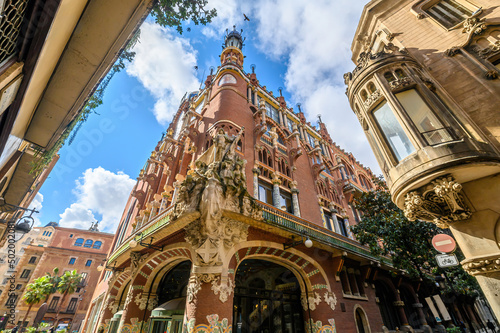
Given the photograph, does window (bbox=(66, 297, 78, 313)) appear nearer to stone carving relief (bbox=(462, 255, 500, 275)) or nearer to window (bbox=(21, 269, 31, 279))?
window (bbox=(21, 269, 31, 279))

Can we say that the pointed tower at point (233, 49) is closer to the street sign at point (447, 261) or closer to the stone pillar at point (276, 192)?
the stone pillar at point (276, 192)

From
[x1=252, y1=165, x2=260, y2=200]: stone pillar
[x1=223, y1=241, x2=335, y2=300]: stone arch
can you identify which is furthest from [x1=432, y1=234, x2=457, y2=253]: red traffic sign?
[x1=252, y1=165, x2=260, y2=200]: stone pillar

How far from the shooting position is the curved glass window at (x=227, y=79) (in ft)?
66.0

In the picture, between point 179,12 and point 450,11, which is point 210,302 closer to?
point 179,12

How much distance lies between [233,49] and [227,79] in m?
7.21

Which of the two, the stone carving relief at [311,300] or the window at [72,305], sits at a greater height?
the window at [72,305]

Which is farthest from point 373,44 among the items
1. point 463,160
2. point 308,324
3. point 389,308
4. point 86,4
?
point 389,308

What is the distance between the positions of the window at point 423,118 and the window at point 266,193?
30.4 ft

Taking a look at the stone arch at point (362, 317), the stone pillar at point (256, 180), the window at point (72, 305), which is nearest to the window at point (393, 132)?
the stone pillar at point (256, 180)

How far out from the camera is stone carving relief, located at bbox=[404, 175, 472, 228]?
579 cm

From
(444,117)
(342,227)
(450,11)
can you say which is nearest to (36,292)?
(342,227)

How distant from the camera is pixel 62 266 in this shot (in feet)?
128

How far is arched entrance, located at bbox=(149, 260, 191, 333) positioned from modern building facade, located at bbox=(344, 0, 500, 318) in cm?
1110

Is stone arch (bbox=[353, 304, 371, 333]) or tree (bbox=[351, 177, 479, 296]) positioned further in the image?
stone arch (bbox=[353, 304, 371, 333])
